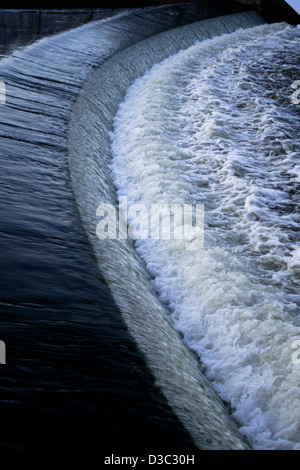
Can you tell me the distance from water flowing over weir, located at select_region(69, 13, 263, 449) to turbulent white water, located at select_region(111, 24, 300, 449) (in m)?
0.20

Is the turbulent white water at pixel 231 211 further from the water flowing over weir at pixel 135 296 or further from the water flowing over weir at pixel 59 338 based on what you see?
the water flowing over weir at pixel 59 338

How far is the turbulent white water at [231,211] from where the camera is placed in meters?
3.28

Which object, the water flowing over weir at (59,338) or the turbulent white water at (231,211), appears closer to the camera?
the water flowing over weir at (59,338)

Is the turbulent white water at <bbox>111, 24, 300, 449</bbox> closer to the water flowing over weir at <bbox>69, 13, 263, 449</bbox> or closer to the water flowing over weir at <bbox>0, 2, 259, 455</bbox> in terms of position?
the water flowing over weir at <bbox>69, 13, 263, 449</bbox>

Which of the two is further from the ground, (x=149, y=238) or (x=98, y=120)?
(x=98, y=120)

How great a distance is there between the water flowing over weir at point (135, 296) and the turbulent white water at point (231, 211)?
0.66 feet

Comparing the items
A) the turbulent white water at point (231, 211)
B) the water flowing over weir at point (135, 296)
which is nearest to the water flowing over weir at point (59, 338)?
the water flowing over weir at point (135, 296)

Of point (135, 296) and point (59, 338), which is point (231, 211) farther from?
point (59, 338)

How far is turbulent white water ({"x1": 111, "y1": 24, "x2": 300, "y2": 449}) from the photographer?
3.28 metres

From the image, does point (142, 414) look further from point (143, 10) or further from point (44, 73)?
point (143, 10)
